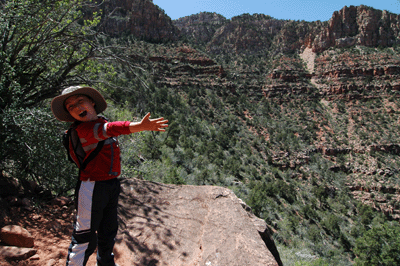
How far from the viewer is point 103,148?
195 cm

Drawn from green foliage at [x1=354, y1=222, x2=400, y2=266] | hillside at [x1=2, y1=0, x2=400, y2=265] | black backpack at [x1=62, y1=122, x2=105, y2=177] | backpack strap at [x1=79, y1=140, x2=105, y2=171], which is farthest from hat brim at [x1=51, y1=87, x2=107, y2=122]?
green foliage at [x1=354, y1=222, x2=400, y2=266]

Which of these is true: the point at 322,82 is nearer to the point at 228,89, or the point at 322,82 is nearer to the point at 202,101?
the point at 228,89

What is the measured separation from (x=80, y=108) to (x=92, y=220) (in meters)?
0.97

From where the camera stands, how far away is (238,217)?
3.25 metres

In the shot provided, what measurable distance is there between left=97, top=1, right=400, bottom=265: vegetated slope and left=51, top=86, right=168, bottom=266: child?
249 cm

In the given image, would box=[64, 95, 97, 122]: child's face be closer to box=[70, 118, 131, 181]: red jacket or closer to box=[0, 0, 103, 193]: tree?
box=[70, 118, 131, 181]: red jacket

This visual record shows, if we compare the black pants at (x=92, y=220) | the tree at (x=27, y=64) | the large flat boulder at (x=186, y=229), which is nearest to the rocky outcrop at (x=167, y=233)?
the large flat boulder at (x=186, y=229)

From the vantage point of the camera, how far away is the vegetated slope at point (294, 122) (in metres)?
14.3

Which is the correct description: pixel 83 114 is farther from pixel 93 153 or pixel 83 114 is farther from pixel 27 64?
pixel 27 64

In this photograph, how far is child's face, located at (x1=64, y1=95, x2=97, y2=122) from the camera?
1.87 metres

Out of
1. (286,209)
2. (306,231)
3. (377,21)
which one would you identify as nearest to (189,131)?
(286,209)

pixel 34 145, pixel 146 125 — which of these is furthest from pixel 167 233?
pixel 34 145

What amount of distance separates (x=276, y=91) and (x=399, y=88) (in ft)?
63.0

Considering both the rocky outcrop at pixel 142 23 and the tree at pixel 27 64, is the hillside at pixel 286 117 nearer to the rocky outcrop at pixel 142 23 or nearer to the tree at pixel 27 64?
the rocky outcrop at pixel 142 23
